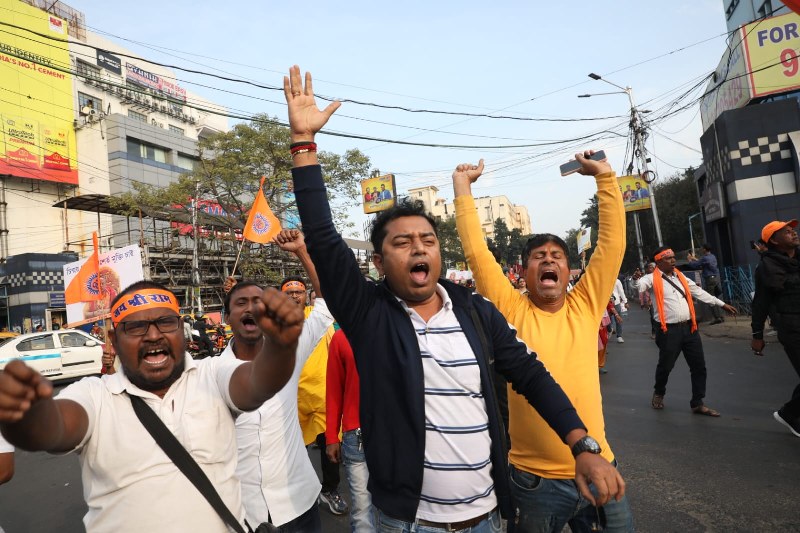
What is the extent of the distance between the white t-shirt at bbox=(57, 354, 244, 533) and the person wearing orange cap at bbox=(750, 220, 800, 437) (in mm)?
4906

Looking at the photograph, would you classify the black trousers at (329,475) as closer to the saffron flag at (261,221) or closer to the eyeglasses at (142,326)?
the eyeglasses at (142,326)

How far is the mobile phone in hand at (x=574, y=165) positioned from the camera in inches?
103

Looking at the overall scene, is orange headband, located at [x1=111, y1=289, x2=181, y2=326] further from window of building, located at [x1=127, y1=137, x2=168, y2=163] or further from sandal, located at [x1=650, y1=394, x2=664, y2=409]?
window of building, located at [x1=127, y1=137, x2=168, y2=163]

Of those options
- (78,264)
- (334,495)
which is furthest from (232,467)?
(78,264)

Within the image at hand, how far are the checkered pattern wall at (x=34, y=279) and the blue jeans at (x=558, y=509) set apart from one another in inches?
1208

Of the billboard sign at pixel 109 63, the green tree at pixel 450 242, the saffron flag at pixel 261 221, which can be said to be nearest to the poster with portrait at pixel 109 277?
the saffron flag at pixel 261 221

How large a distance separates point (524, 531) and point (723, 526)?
6.44ft

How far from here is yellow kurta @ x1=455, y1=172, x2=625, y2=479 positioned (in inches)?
87.6

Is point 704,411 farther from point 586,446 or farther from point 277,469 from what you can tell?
point 277,469

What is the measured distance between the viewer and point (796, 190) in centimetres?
1409

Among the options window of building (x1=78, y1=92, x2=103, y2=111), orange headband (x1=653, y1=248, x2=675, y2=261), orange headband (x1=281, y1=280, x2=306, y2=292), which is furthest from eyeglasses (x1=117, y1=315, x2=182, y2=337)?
window of building (x1=78, y1=92, x2=103, y2=111)

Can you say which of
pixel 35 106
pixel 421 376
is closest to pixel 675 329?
pixel 421 376

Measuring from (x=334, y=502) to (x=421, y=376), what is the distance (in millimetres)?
A: 2865

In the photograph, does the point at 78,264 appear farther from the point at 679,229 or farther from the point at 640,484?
the point at 679,229
